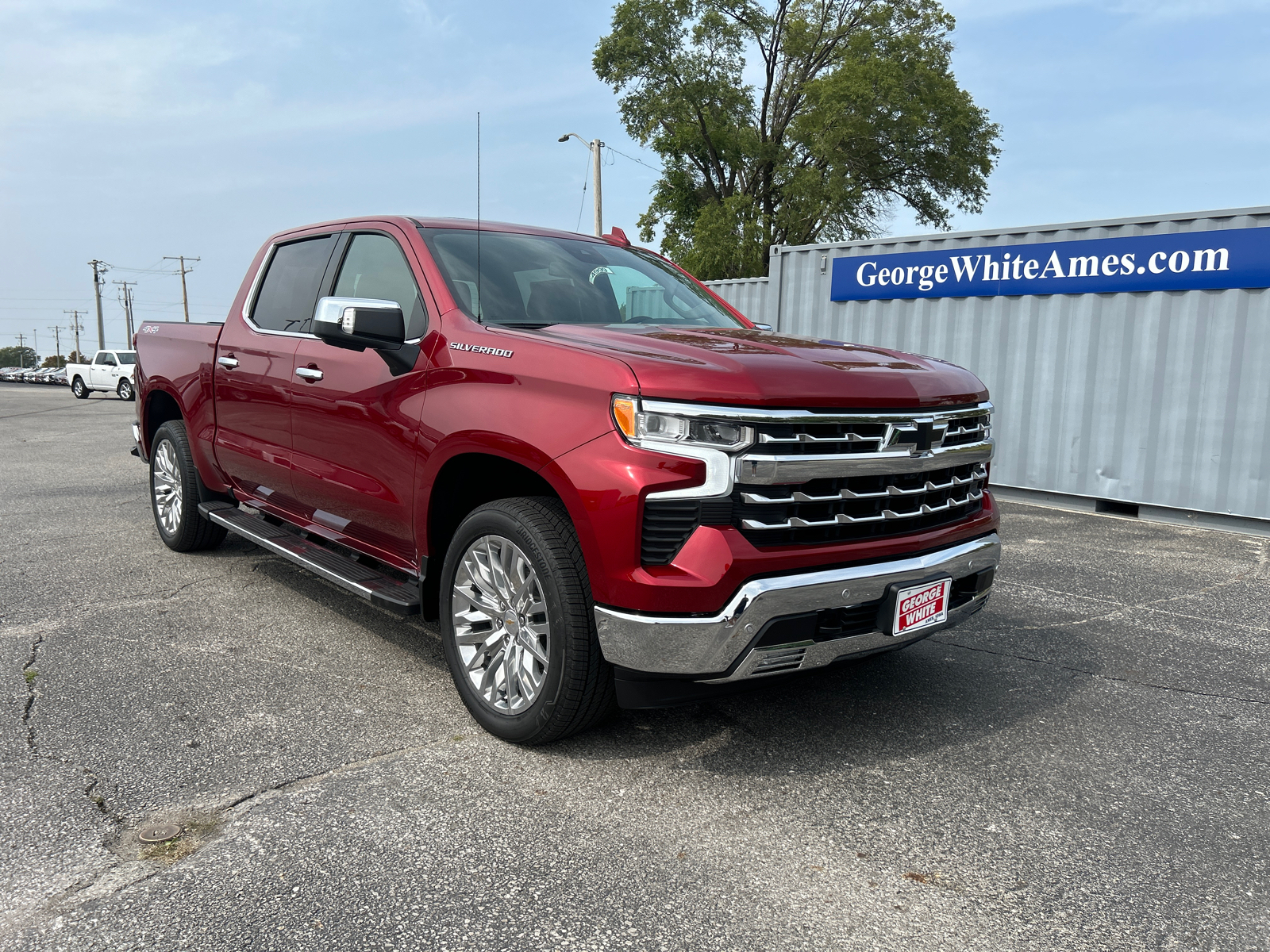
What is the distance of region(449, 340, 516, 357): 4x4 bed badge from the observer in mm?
3176

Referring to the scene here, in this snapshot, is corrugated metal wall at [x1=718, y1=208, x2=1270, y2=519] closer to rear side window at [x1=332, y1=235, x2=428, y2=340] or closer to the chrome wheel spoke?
rear side window at [x1=332, y1=235, x2=428, y2=340]

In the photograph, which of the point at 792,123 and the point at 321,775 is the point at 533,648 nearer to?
the point at 321,775

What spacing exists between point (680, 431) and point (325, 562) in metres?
2.10

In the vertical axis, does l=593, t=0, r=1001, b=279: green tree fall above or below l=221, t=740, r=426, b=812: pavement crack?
above

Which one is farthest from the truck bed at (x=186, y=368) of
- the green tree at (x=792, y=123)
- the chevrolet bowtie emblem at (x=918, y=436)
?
the green tree at (x=792, y=123)

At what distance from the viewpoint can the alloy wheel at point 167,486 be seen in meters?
5.79

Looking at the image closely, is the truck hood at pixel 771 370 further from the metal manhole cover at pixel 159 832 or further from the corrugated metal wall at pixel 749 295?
the corrugated metal wall at pixel 749 295

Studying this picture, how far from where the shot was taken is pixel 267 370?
4539 millimetres

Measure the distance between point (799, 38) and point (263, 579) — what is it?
30.9 metres

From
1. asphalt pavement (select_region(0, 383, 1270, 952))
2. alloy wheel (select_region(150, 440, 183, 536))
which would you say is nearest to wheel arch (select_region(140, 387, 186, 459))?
alloy wheel (select_region(150, 440, 183, 536))

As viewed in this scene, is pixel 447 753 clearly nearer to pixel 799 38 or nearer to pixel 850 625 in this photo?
pixel 850 625

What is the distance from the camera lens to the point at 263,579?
5375 mm

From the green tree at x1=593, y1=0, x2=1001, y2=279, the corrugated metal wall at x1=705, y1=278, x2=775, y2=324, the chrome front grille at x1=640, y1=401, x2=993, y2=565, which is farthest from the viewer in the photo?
the green tree at x1=593, y1=0, x2=1001, y2=279

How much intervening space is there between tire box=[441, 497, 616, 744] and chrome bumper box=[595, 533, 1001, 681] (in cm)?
15
